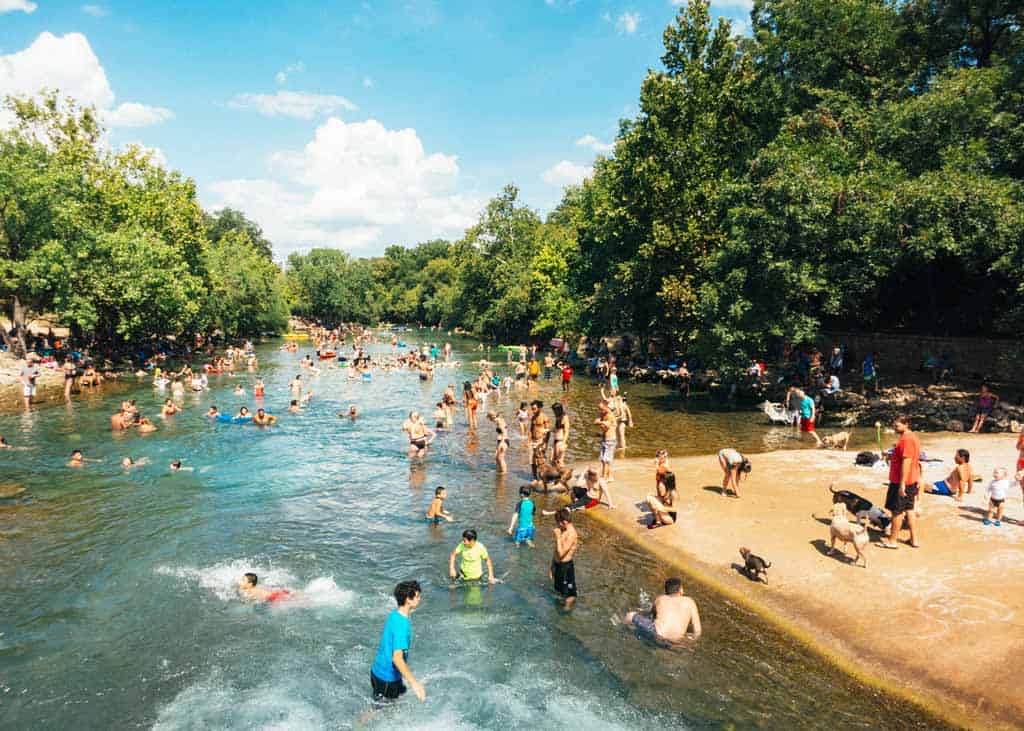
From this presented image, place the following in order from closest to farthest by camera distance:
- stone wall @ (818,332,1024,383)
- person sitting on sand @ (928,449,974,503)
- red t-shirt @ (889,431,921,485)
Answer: red t-shirt @ (889,431,921,485), person sitting on sand @ (928,449,974,503), stone wall @ (818,332,1024,383)

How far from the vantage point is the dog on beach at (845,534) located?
37.1ft

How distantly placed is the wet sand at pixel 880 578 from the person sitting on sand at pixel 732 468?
0.35m

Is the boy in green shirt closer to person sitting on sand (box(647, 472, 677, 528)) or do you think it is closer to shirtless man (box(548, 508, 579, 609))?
shirtless man (box(548, 508, 579, 609))

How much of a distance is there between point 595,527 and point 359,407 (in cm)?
2044

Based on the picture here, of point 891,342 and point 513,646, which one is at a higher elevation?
point 891,342

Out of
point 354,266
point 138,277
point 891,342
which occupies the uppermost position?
point 354,266

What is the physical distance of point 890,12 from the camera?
34688 millimetres

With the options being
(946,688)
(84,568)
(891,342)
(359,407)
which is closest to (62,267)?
(359,407)

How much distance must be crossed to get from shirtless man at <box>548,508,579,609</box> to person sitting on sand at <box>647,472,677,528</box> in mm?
3609

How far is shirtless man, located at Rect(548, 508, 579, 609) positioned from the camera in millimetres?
10789

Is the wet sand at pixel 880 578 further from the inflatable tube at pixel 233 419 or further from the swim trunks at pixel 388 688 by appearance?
the inflatable tube at pixel 233 419

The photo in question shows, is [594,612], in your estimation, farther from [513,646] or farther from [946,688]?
[946,688]

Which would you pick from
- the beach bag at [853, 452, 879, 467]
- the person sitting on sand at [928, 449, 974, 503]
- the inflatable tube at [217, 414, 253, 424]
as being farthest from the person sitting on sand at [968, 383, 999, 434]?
the inflatable tube at [217, 414, 253, 424]

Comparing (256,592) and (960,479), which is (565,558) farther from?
(960,479)
